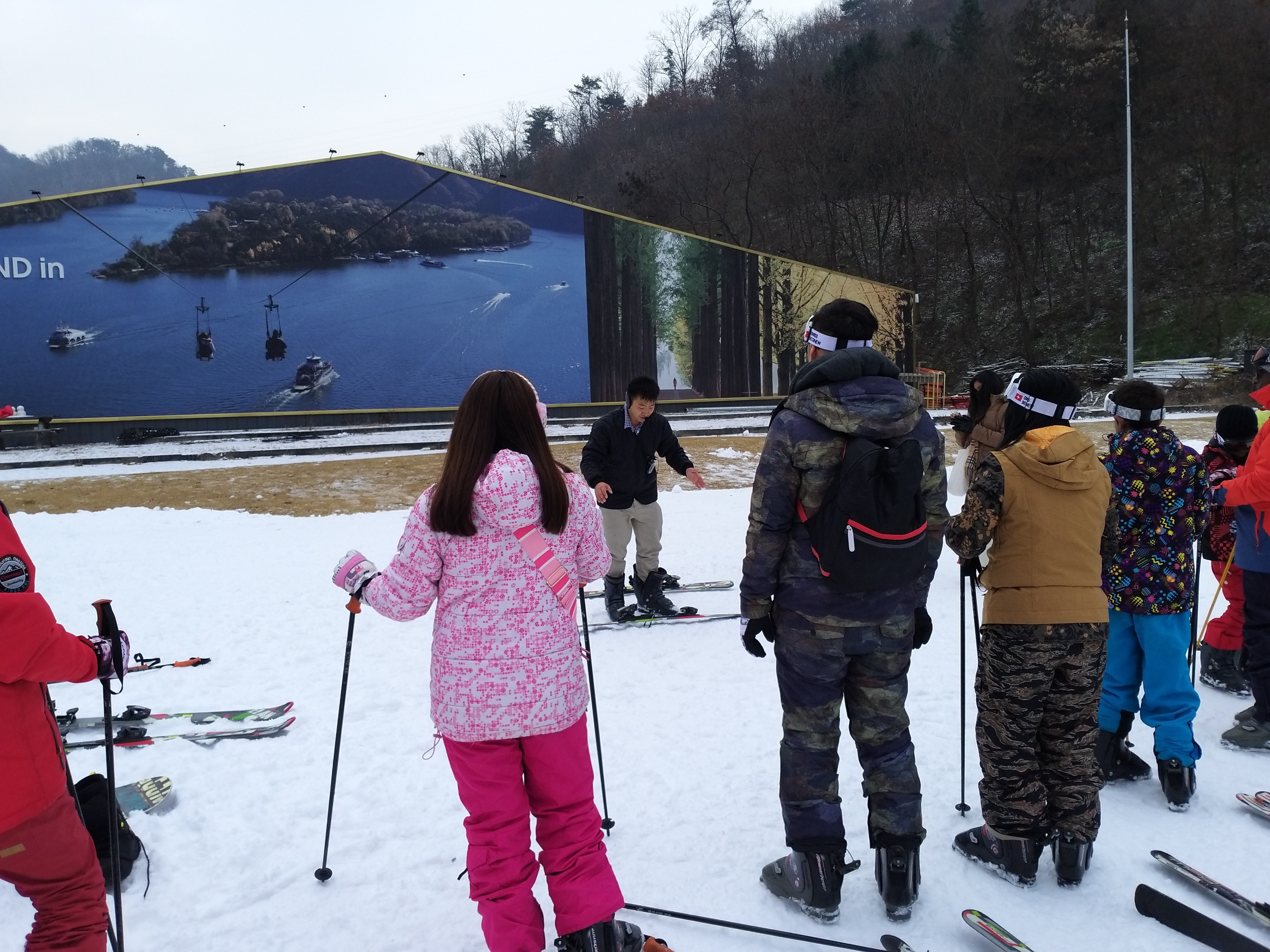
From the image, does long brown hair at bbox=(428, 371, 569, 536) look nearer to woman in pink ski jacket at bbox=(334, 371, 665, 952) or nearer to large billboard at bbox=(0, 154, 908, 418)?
woman in pink ski jacket at bbox=(334, 371, 665, 952)

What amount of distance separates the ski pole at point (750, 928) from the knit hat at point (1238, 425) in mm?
3564

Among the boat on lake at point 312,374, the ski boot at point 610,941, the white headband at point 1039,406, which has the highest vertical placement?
the boat on lake at point 312,374

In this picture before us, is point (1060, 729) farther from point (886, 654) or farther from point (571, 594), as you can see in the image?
point (571, 594)

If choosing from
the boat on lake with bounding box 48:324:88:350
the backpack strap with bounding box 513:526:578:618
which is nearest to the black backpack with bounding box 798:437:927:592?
the backpack strap with bounding box 513:526:578:618

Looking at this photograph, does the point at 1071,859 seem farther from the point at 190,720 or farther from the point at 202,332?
the point at 202,332

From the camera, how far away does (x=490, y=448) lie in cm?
243

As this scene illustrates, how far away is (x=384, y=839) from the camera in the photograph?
3.35 meters

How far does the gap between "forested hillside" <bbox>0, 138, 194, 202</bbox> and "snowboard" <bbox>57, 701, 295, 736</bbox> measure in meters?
29.3

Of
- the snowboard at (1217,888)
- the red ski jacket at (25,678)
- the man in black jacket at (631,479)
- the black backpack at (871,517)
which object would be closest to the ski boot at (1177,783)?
the snowboard at (1217,888)

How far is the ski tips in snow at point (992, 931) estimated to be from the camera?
2510 mm

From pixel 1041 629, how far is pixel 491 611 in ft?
6.15

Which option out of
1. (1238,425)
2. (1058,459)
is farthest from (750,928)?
(1238,425)

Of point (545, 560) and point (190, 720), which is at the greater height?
point (545, 560)

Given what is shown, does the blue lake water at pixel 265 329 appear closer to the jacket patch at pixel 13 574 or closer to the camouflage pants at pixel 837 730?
the camouflage pants at pixel 837 730
